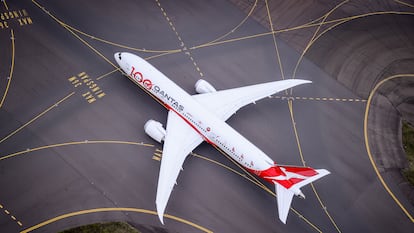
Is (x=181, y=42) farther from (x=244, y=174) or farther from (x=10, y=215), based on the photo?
(x=10, y=215)

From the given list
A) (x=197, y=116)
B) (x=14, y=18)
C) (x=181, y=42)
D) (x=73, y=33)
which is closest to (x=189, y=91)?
(x=197, y=116)

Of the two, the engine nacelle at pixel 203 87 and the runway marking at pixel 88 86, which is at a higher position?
the engine nacelle at pixel 203 87

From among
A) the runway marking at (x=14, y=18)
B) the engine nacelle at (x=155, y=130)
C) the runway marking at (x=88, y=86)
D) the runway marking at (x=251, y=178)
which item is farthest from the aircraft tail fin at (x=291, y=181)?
the runway marking at (x=14, y=18)

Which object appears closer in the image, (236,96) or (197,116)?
(197,116)

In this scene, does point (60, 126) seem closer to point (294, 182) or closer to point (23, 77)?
point (23, 77)

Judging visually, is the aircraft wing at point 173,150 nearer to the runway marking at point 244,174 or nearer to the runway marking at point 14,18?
the runway marking at point 244,174

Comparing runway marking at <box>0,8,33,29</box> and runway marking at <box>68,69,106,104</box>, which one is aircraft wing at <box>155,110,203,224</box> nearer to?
runway marking at <box>68,69,106,104</box>

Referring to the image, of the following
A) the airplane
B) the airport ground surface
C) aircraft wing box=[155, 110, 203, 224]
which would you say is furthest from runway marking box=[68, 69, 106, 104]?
aircraft wing box=[155, 110, 203, 224]
